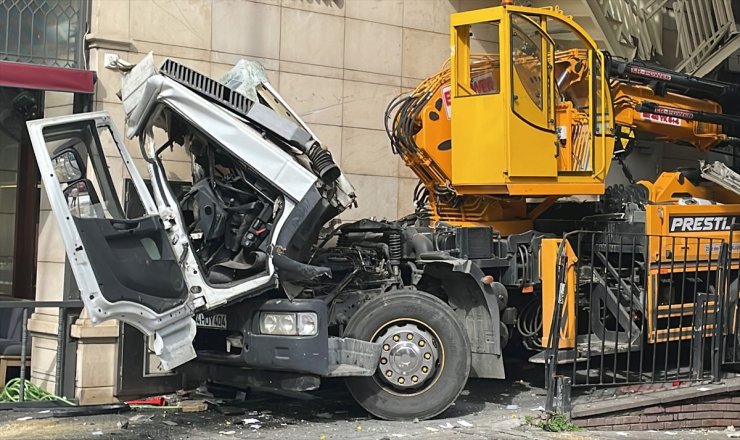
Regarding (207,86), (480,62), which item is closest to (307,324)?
(207,86)

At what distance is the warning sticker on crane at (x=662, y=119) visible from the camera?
9.30 m

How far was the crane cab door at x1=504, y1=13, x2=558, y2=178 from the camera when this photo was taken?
8.16 meters

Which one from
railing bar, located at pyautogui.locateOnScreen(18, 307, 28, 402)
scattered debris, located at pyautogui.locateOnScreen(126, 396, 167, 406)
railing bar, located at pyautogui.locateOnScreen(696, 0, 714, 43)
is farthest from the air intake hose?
railing bar, located at pyautogui.locateOnScreen(696, 0, 714, 43)

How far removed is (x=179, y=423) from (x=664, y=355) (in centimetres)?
480

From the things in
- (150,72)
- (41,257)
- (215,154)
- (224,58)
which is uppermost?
(224,58)

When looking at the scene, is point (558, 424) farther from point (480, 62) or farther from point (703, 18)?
point (703, 18)

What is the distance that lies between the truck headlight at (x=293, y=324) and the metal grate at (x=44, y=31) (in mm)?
3769

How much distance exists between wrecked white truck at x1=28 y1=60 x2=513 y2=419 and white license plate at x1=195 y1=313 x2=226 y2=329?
12mm

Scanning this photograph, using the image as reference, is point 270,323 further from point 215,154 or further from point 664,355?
point 664,355

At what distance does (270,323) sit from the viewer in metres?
7.33

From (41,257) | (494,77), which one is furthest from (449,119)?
(41,257)

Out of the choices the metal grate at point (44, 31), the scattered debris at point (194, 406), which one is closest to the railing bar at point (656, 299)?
the scattered debris at point (194, 406)

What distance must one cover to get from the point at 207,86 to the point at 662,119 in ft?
16.1

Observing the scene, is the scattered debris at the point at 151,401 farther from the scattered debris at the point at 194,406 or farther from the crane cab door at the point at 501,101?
the crane cab door at the point at 501,101
